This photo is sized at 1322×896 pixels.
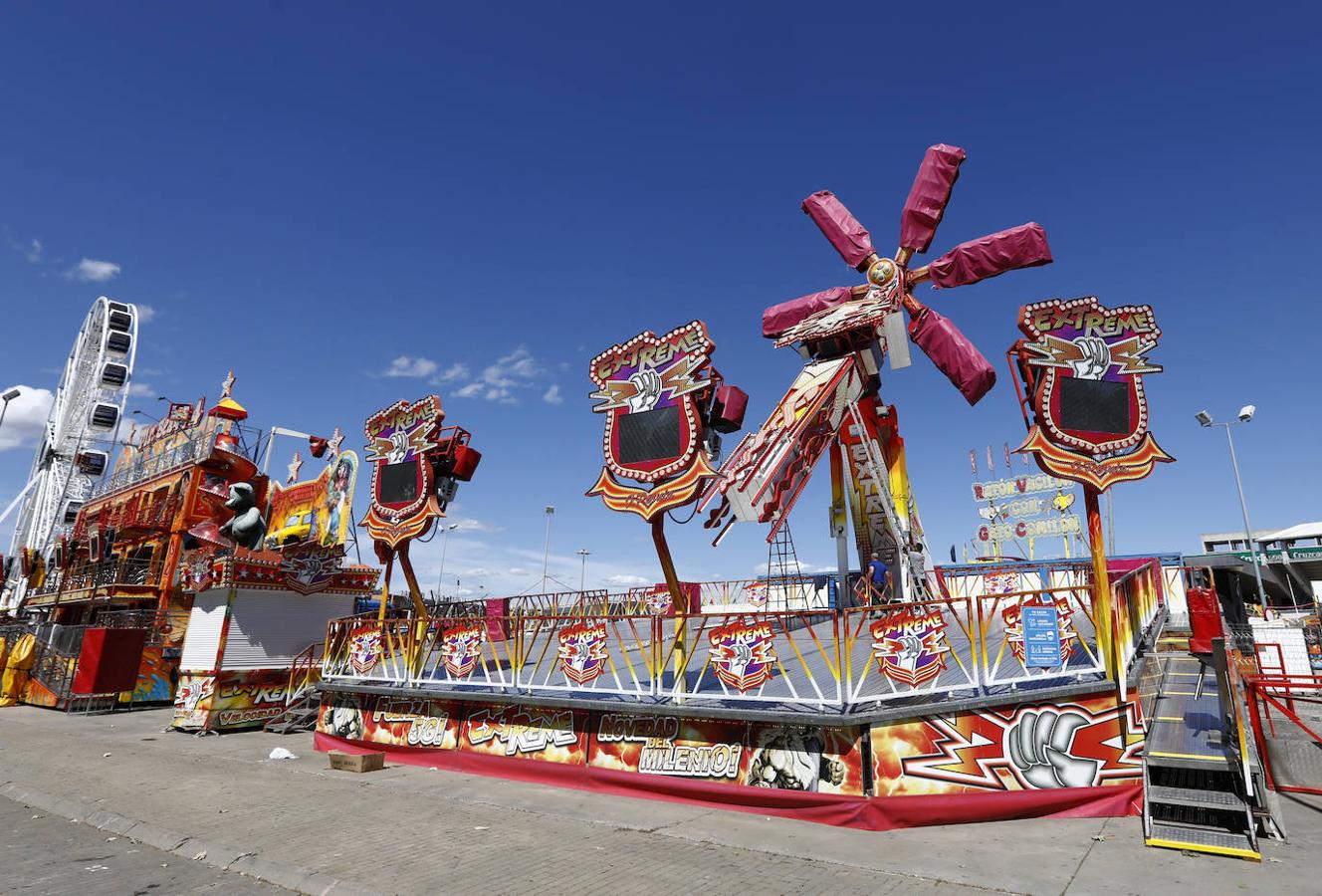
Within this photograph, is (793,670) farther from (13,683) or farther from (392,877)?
(13,683)

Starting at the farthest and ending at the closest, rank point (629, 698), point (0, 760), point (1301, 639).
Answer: point (1301, 639) < point (0, 760) < point (629, 698)

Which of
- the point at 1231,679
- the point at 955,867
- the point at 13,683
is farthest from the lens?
the point at 13,683

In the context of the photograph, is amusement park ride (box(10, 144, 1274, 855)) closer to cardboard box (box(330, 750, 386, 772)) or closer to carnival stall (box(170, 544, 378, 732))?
carnival stall (box(170, 544, 378, 732))

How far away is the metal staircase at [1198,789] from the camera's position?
7.20 metres

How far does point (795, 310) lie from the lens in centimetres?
2056

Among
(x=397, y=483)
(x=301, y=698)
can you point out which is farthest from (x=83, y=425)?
(x=397, y=483)

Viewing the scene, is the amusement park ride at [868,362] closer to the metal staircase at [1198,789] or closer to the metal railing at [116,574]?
the metal staircase at [1198,789]

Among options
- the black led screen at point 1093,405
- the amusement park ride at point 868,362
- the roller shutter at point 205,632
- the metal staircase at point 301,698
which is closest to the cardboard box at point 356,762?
the metal staircase at point 301,698

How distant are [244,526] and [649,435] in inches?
655

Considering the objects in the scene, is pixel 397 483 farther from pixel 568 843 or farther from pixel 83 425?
pixel 83 425

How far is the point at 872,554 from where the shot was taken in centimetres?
2131

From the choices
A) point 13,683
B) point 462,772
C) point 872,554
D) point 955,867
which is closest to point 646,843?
point 955,867

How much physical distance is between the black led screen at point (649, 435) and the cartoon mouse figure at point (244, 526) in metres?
15.9

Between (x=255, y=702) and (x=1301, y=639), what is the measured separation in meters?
28.1
